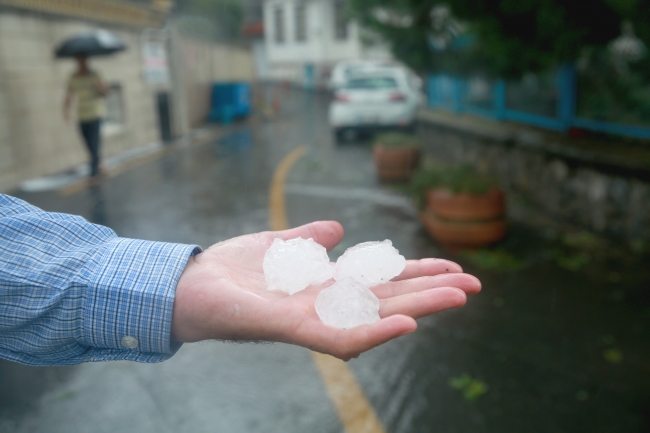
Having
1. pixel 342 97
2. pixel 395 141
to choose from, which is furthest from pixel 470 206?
pixel 342 97

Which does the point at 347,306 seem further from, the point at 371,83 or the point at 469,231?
the point at 371,83

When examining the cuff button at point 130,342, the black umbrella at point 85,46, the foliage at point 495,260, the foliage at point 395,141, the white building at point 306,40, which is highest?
the white building at point 306,40

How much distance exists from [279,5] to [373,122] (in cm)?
1794

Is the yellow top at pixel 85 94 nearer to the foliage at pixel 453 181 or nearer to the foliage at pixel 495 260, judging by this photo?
the foliage at pixel 453 181

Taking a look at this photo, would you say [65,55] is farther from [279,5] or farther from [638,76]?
[279,5]

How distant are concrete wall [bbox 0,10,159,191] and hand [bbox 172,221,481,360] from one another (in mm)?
7661

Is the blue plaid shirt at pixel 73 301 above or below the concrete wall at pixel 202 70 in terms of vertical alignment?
below

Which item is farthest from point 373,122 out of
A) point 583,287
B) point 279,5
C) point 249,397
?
point 279,5

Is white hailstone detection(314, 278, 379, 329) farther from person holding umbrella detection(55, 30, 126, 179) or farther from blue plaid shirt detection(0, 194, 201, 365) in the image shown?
person holding umbrella detection(55, 30, 126, 179)

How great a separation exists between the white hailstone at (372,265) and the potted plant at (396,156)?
5874mm

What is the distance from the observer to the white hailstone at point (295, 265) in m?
1.79

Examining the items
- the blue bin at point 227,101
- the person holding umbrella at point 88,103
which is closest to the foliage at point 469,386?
the person holding umbrella at point 88,103

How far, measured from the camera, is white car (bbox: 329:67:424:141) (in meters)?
11.8

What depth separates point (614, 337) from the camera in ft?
12.2
